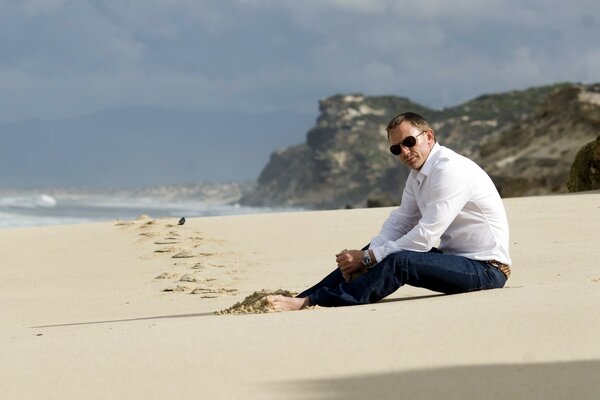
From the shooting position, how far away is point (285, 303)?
5.34m

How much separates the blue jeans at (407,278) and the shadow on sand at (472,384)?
1851mm

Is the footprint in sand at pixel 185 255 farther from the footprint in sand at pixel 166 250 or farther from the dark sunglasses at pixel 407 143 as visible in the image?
the dark sunglasses at pixel 407 143

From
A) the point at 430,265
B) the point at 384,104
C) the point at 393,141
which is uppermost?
the point at 384,104

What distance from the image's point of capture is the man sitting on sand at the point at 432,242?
5246mm

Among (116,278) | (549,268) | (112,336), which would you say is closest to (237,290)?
(116,278)

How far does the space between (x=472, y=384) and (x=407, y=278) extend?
208 centimetres

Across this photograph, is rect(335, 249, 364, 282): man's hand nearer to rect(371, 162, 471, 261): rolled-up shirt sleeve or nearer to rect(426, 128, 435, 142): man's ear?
rect(371, 162, 471, 261): rolled-up shirt sleeve

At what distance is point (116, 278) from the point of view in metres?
8.65

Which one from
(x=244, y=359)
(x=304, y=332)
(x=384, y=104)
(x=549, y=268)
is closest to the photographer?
(x=244, y=359)

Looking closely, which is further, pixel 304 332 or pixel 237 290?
pixel 237 290

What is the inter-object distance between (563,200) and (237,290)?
6.12m

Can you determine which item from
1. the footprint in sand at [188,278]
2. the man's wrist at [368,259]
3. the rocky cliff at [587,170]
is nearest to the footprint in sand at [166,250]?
the footprint in sand at [188,278]

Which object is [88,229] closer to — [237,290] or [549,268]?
[237,290]

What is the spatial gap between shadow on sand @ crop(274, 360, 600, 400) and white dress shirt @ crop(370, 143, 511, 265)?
6.09ft
